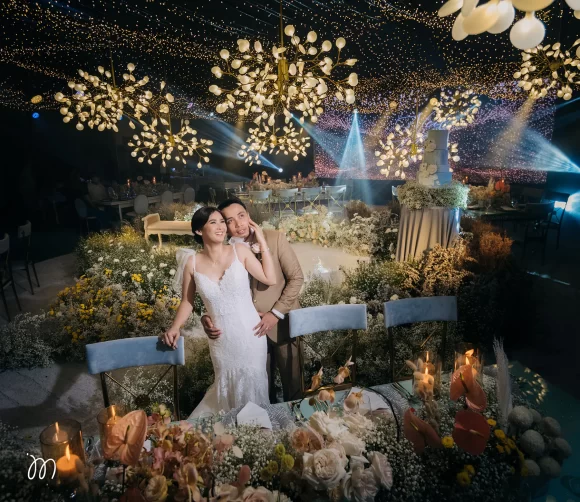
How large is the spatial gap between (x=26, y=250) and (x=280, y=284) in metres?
5.05

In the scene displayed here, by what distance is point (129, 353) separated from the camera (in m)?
2.39

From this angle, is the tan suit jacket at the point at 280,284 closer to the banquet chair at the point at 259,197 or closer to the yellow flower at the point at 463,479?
the yellow flower at the point at 463,479

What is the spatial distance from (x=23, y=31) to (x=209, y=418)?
20.0ft

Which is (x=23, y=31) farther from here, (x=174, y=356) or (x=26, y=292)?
(x=174, y=356)

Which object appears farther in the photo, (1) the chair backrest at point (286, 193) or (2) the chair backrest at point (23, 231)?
(1) the chair backrest at point (286, 193)

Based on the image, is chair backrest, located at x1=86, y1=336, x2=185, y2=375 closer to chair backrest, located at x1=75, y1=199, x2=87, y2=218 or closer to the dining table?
the dining table

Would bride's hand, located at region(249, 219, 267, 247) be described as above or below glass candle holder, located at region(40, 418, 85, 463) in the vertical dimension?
above

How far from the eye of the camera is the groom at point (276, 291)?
2561 mm

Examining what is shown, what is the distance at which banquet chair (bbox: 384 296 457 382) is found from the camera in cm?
282

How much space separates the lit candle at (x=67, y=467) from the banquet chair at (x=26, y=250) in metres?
5.43

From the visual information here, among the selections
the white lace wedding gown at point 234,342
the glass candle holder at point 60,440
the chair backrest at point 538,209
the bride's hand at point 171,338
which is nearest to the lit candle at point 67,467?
the glass candle holder at point 60,440

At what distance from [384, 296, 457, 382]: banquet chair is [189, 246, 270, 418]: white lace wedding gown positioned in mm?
928

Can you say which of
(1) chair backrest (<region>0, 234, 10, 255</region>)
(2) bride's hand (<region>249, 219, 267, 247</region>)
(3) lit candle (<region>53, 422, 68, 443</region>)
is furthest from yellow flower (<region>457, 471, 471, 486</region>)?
(1) chair backrest (<region>0, 234, 10, 255</region>)

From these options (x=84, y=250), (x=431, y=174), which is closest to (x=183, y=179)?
(x=84, y=250)
